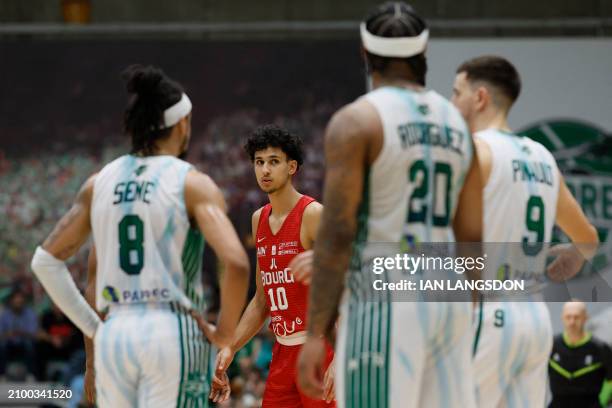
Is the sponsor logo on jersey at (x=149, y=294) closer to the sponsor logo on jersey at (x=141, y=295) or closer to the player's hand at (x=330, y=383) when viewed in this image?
the sponsor logo on jersey at (x=141, y=295)

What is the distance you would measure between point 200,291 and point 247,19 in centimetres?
1243

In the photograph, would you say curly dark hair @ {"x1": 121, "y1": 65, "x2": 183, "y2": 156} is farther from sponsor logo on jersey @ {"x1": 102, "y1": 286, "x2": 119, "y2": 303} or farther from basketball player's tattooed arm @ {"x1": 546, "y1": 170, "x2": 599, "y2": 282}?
basketball player's tattooed arm @ {"x1": 546, "y1": 170, "x2": 599, "y2": 282}

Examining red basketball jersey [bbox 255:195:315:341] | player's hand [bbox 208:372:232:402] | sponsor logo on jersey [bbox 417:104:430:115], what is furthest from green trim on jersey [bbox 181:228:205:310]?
red basketball jersey [bbox 255:195:315:341]

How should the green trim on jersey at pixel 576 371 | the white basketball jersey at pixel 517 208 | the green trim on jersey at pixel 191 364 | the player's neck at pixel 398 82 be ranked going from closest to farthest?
the player's neck at pixel 398 82 → the green trim on jersey at pixel 191 364 → the white basketball jersey at pixel 517 208 → the green trim on jersey at pixel 576 371

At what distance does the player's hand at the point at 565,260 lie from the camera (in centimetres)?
544

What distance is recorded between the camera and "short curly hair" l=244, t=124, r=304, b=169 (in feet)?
23.2

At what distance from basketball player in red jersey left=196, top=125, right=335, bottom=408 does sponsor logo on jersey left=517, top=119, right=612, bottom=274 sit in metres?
8.33

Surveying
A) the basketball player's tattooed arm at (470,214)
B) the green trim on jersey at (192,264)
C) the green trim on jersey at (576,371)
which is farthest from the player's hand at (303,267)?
Answer: the green trim on jersey at (576,371)

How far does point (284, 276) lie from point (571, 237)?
1948 mm

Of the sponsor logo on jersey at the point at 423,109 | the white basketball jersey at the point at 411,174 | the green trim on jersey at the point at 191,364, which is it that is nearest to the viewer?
the white basketball jersey at the point at 411,174

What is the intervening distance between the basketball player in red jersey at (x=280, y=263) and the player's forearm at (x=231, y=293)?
5.80 feet

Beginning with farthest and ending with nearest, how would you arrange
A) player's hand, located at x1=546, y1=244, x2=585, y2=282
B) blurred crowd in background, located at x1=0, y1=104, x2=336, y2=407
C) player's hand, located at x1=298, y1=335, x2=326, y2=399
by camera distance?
blurred crowd in background, located at x1=0, y1=104, x2=336, y2=407 < player's hand, located at x1=546, y1=244, x2=585, y2=282 < player's hand, located at x1=298, y1=335, x2=326, y2=399

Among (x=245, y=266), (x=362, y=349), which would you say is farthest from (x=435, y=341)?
(x=245, y=266)

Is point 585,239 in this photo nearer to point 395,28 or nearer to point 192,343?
point 395,28
